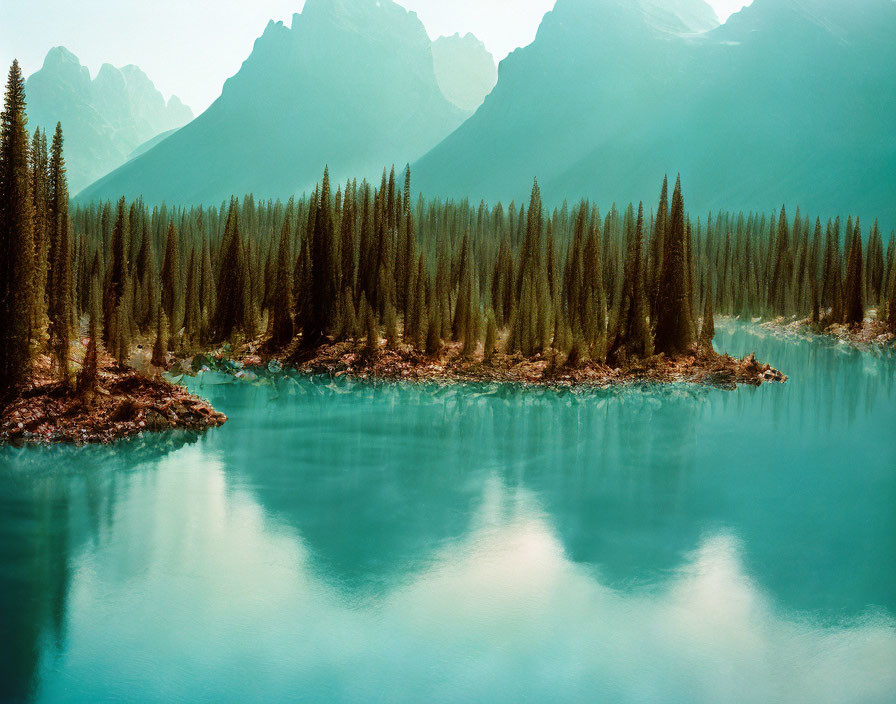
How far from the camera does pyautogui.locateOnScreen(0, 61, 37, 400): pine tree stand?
1700 cm

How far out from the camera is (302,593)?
1040cm

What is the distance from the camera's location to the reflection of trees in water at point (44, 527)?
8.83m

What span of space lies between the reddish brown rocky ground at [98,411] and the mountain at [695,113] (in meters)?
121

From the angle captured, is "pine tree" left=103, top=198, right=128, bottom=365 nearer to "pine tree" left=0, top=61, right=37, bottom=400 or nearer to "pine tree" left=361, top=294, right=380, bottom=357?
"pine tree" left=0, top=61, right=37, bottom=400

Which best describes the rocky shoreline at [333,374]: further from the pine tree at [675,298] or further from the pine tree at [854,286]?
the pine tree at [854,286]

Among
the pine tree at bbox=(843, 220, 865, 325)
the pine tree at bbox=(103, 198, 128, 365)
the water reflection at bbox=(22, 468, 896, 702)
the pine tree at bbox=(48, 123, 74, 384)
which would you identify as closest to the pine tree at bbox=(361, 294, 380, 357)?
the pine tree at bbox=(103, 198, 128, 365)

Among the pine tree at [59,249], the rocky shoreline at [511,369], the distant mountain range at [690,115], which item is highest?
the distant mountain range at [690,115]

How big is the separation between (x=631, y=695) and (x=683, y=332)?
70.8ft

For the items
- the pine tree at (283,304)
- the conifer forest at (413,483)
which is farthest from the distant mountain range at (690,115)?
the pine tree at (283,304)

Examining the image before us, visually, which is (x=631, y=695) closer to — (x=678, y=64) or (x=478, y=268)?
(x=478, y=268)

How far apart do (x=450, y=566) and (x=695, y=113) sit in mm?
160361

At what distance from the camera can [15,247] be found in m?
17.4

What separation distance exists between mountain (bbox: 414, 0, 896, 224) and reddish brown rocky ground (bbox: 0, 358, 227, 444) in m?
121

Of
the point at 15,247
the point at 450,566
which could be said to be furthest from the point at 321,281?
the point at 450,566
